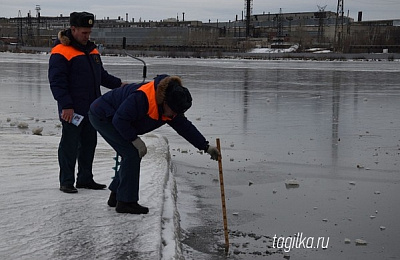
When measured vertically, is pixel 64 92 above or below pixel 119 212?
above

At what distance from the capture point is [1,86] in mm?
21062

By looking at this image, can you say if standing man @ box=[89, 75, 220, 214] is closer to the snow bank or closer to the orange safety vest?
the orange safety vest

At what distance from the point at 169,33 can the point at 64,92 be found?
10889 cm

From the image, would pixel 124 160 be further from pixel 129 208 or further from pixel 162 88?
pixel 162 88

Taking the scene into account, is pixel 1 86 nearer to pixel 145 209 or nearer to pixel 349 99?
pixel 349 99

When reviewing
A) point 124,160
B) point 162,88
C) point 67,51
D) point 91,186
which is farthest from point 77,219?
point 67,51

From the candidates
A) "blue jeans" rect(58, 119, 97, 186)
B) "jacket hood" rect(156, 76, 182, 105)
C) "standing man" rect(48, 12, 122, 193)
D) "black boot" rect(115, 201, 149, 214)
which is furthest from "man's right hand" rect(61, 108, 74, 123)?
"jacket hood" rect(156, 76, 182, 105)

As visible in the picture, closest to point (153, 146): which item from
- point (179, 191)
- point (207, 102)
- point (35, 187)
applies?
point (179, 191)

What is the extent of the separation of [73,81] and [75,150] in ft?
2.29

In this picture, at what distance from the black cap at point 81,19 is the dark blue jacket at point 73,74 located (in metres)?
0.15

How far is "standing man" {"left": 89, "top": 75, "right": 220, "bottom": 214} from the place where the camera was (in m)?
4.91

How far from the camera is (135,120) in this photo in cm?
516

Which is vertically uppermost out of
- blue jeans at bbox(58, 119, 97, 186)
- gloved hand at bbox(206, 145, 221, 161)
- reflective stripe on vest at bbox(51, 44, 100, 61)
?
reflective stripe on vest at bbox(51, 44, 100, 61)

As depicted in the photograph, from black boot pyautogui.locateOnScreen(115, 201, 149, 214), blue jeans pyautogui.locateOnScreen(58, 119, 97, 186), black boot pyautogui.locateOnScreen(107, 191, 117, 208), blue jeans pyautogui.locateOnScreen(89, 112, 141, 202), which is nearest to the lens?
blue jeans pyautogui.locateOnScreen(89, 112, 141, 202)
